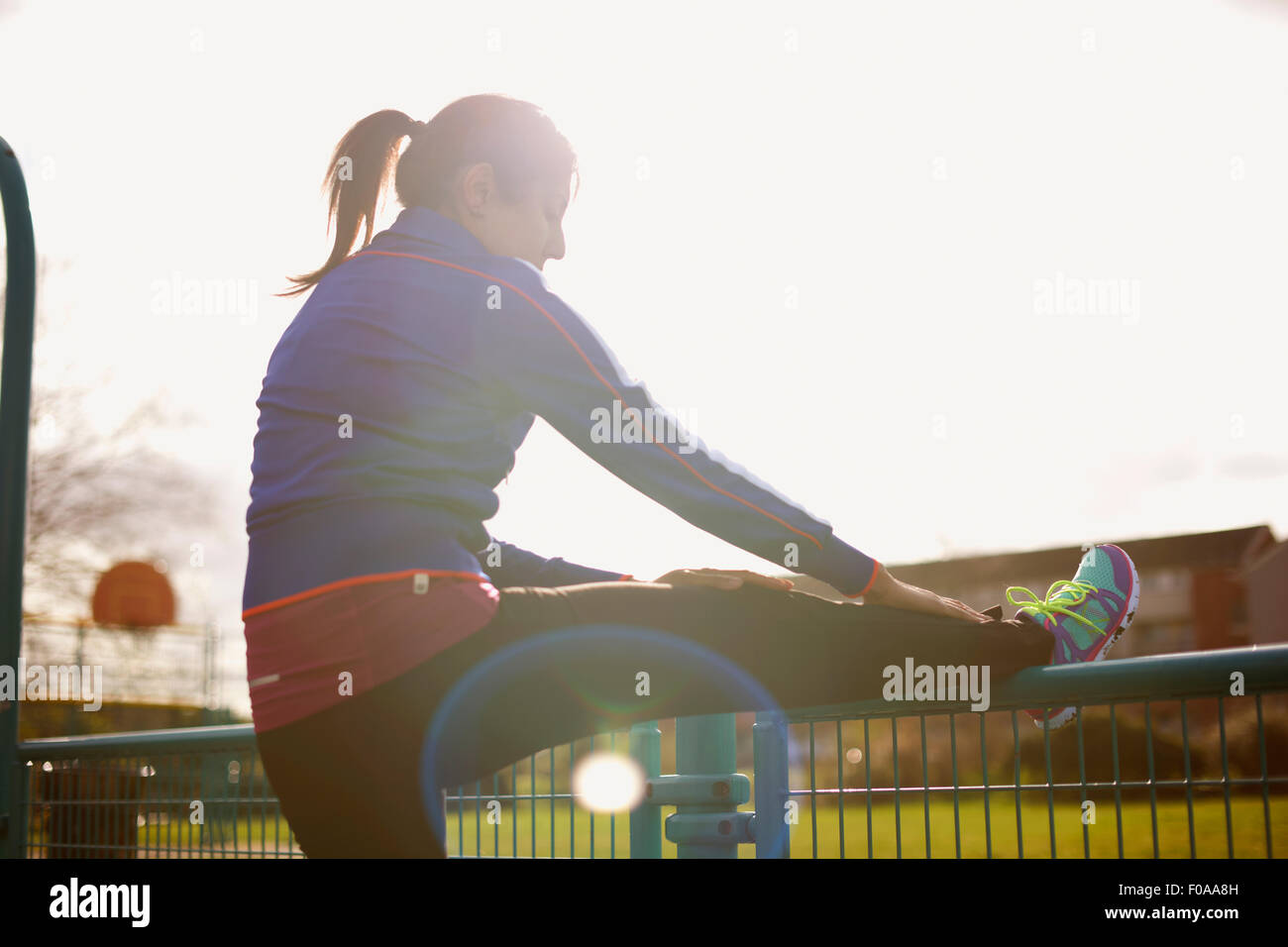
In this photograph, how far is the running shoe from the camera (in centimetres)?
237

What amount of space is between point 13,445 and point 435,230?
3471 millimetres

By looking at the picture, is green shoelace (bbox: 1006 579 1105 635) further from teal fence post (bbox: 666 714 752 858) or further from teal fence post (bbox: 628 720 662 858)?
teal fence post (bbox: 628 720 662 858)

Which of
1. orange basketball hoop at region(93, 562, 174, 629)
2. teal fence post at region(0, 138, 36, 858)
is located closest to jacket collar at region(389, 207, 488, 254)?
teal fence post at region(0, 138, 36, 858)

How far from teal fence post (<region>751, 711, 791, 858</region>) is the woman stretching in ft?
2.55

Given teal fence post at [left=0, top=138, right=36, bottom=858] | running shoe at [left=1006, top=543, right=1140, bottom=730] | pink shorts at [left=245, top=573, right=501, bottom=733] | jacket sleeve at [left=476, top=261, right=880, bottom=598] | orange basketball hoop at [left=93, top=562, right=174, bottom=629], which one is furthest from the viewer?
orange basketball hoop at [left=93, top=562, right=174, bottom=629]

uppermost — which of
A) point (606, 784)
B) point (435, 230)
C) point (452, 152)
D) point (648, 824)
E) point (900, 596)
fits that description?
point (452, 152)

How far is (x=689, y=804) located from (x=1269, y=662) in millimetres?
1361

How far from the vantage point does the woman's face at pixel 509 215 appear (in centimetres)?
201

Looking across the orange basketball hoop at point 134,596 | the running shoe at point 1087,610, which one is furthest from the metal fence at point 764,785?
the orange basketball hoop at point 134,596

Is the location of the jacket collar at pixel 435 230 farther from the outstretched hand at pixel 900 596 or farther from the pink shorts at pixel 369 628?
the outstretched hand at pixel 900 596

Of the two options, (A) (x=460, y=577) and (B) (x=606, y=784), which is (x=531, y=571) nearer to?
(A) (x=460, y=577)

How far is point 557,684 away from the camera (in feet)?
5.88

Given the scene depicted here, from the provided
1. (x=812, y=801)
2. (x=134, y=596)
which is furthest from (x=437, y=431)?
(x=134, y=596)
